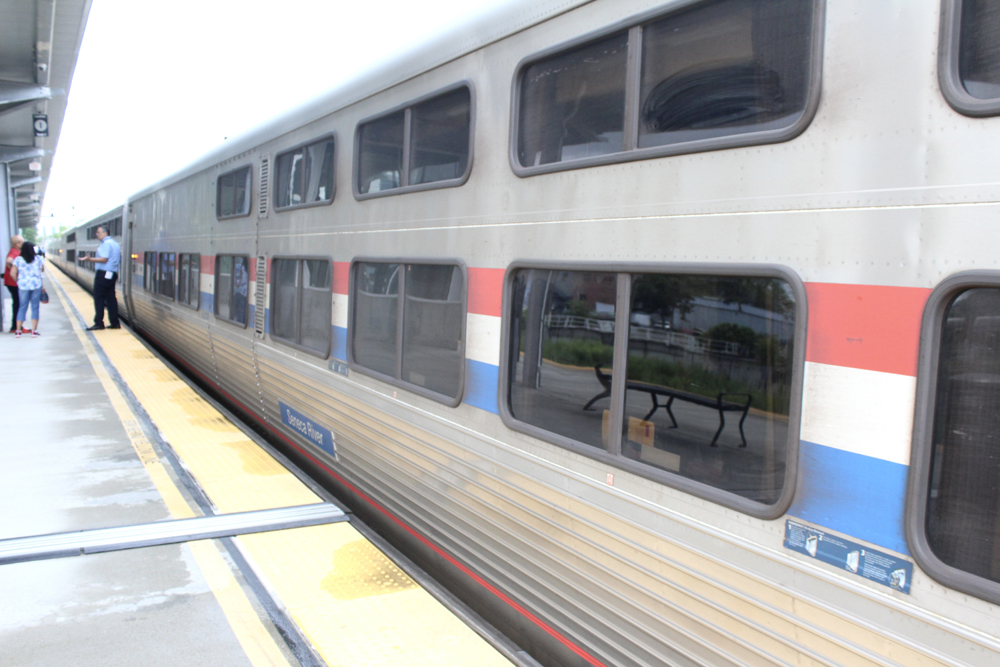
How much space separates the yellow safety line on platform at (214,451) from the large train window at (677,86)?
10.0 feet

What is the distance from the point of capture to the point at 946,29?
175 cm

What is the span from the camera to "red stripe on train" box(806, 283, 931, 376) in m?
1.81

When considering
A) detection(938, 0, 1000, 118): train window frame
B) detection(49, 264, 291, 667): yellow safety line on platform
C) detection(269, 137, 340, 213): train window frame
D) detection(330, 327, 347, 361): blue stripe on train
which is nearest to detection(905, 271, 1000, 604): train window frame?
detection(938, 0, 1000, 118): train window frame

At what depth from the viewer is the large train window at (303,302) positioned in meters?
5.17

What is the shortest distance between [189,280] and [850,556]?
8965mm

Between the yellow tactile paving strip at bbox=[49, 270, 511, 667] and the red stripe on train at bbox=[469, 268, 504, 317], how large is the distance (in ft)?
4.82

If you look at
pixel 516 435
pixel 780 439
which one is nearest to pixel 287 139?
pixel 516 435

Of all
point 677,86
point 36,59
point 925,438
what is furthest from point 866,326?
point 36,59

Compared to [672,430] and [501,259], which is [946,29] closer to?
[672,430]

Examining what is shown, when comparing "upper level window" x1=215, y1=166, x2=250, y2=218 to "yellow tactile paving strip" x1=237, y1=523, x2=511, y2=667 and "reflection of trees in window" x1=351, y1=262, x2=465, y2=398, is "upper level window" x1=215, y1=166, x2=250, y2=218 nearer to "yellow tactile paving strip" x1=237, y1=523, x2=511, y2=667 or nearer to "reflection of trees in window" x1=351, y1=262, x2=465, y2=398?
"reflection of trees in window" x1=351, y1=262, x2=465, y2=398

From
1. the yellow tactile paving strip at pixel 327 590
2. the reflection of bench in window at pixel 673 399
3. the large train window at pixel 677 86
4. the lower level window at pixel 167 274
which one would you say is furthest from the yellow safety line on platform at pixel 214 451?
the large train window at pixel 677 86

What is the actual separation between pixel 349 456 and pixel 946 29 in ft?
13.7

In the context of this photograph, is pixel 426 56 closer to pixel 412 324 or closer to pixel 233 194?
pixel 412 324

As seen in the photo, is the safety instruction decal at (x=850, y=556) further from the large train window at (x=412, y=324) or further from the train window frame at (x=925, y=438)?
the large train window at (x=412, y=324)
